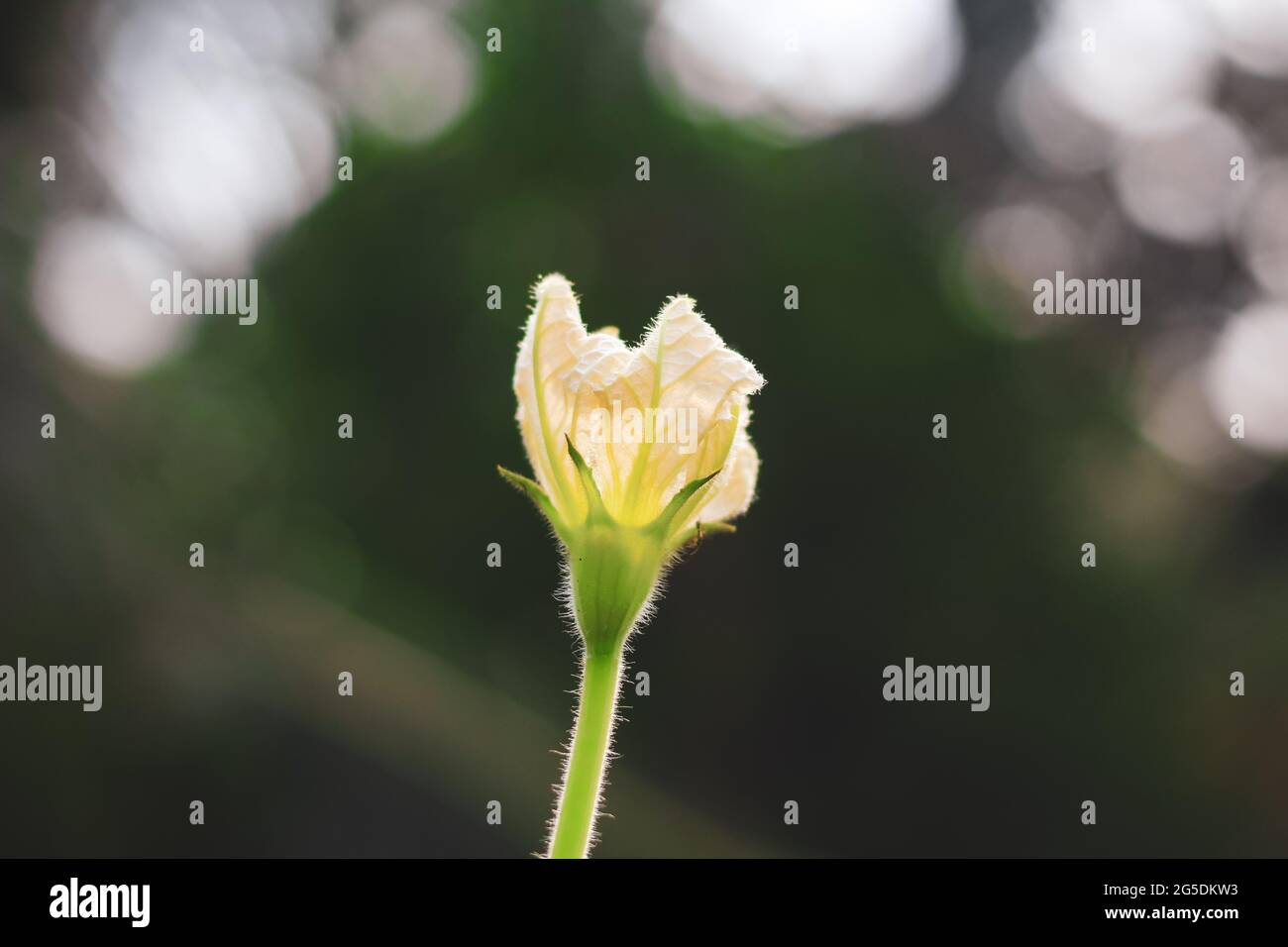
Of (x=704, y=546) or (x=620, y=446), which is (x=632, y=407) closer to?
(x=620, y=446)

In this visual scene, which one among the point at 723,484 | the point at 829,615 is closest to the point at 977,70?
the point at 829,615

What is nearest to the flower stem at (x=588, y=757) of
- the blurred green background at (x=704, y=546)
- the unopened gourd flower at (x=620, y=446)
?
the unopened gourd flower at (x=620, y=446)

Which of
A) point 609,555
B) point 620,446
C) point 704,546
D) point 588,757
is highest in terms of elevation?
point 704,546

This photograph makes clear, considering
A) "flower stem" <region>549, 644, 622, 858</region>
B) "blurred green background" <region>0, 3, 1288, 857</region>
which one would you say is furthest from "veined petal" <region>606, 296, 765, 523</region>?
"blurred green background" <region>0, 3, 1288, 857</region>

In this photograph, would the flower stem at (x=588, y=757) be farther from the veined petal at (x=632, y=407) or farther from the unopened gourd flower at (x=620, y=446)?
the veined petal at (x=632, y=407)

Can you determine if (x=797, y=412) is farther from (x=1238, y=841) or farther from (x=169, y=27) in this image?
(x=169, y=27)

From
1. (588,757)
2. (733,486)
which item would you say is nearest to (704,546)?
(733,486)

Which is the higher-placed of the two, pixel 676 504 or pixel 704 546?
pixel 704 546
